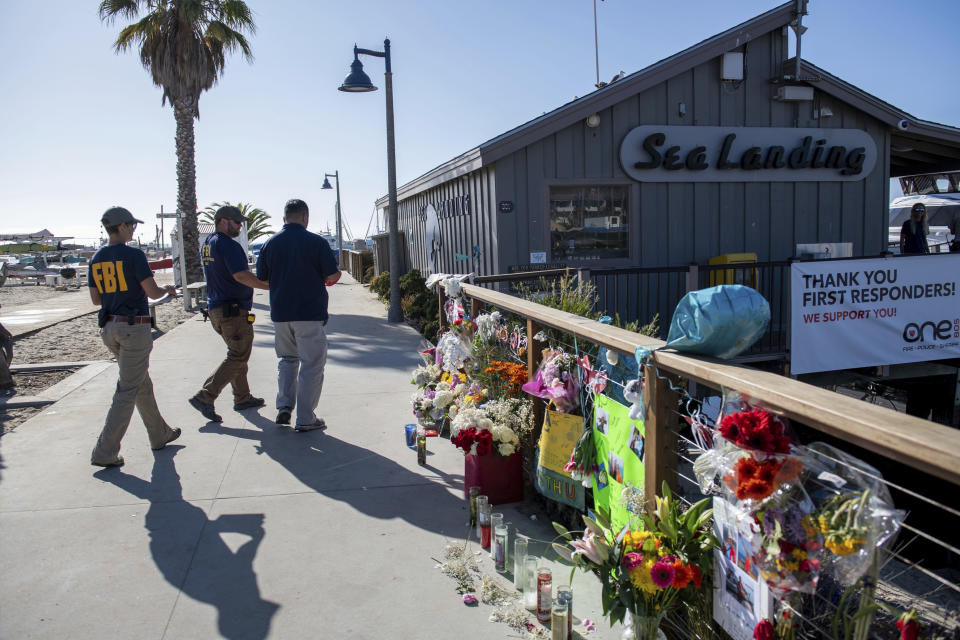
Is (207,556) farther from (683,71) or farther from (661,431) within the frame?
(683,71)

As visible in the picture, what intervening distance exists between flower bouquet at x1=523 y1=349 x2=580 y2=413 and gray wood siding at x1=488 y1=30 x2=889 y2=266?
5773 millimetres

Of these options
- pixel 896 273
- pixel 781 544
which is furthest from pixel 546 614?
pixel 896 273

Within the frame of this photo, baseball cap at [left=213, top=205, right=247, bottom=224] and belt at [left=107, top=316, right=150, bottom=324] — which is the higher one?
baseball cap at [left=213, top=205, right=247, bottom=224]

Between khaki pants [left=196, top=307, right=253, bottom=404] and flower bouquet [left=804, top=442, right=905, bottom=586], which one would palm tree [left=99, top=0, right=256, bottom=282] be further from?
flower bouquet [left=804, top=442, right=905, bottom=586]

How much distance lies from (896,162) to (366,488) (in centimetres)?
1225

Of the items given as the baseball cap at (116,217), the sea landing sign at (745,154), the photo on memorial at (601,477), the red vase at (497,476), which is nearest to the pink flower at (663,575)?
the photo on memorial at (601,477)

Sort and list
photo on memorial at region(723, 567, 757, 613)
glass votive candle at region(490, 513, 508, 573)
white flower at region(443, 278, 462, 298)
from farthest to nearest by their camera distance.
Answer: white flower at region(443, 278, 462, 298)
glass votive candle at region(490, 513, 508, 573)
photo on memorial at region(723, 567, 757, 613)

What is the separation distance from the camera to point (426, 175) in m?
12.4

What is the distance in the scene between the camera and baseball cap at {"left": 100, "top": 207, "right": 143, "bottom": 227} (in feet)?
15.5

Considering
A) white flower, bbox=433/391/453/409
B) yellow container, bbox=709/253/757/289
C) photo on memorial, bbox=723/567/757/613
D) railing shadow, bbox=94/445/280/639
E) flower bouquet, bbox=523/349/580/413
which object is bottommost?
railing shadow, bbox=94/445/280/639

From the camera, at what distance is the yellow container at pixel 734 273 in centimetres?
929

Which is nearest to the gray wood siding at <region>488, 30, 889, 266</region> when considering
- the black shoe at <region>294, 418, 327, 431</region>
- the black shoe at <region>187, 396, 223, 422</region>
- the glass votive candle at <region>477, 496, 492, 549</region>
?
the black shoe at <region>294, 418, 327, 431</region>

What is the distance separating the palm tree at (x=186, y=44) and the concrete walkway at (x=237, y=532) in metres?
14.8

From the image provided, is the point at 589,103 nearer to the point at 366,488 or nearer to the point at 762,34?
the point at 762,34
